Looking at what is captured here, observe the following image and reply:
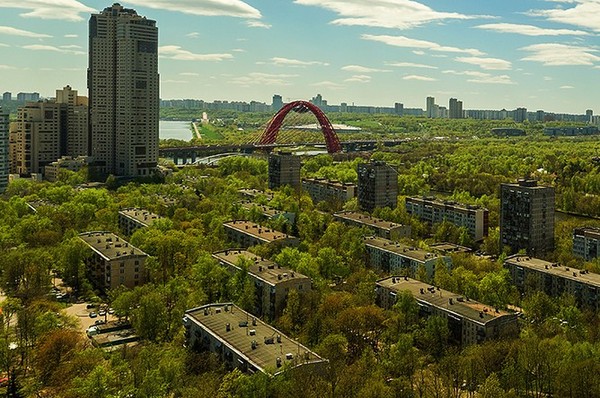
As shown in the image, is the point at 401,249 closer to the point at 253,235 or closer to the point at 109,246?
the point at 253,235

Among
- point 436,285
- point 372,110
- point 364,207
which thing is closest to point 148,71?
point 364,207

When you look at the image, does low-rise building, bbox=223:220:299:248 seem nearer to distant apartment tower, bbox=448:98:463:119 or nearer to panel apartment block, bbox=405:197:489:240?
panel apartment block, bbox=405:197:489:240

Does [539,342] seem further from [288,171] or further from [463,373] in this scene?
[288,171]

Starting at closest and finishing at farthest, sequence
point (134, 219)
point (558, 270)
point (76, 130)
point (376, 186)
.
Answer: point (558, 270), point (134, 219), point (376, 186), point (76, 130)

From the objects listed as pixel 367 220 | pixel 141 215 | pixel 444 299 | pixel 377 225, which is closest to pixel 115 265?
pixel 141 215

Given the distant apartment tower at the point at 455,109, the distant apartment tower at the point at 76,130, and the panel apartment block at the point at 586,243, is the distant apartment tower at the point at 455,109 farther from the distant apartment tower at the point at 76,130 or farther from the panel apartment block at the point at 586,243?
the panel apartment block at the point at 586,243

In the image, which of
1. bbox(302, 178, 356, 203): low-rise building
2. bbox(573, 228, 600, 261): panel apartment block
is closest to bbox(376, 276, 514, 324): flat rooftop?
bbox(573, 228, 600, 261): panel apartment block

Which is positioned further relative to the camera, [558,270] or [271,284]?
[558,270]
